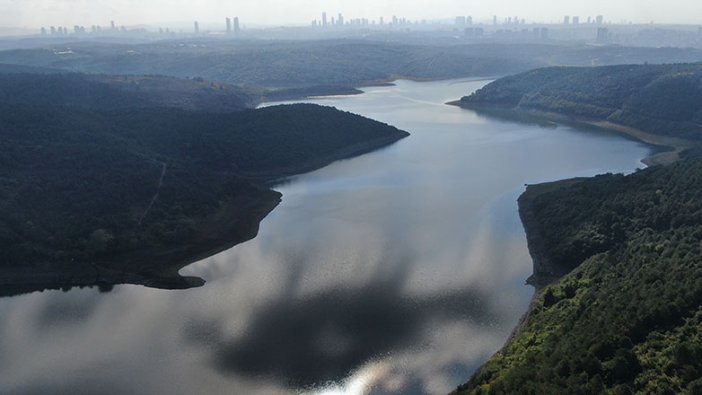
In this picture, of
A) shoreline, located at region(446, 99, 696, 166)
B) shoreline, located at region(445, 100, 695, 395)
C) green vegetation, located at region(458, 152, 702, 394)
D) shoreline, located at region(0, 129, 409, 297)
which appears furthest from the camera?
shoreline, located at region(446, 99, 696, 166)

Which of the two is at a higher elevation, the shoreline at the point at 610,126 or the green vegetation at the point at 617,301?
the green vegetation at the point at 617,301

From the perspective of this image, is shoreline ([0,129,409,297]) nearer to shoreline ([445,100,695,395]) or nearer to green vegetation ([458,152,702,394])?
shoreline ([445,100,695,395])

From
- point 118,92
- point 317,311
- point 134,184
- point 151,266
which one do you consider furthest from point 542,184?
point 118,92

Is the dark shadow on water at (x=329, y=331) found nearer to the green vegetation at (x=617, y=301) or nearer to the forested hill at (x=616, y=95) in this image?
the green vegetation at (x=617, y=301)

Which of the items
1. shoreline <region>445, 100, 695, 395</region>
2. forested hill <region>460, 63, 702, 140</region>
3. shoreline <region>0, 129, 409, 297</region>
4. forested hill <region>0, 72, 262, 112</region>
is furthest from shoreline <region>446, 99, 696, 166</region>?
shoreline <region>0, 129, 409, 297</region>

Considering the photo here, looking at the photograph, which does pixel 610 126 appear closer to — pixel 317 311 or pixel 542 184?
pixel 542 184

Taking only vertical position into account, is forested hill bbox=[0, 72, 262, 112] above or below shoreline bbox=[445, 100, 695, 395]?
above

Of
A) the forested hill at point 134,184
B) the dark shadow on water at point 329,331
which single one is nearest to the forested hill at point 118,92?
the forested hill at point 134,184
